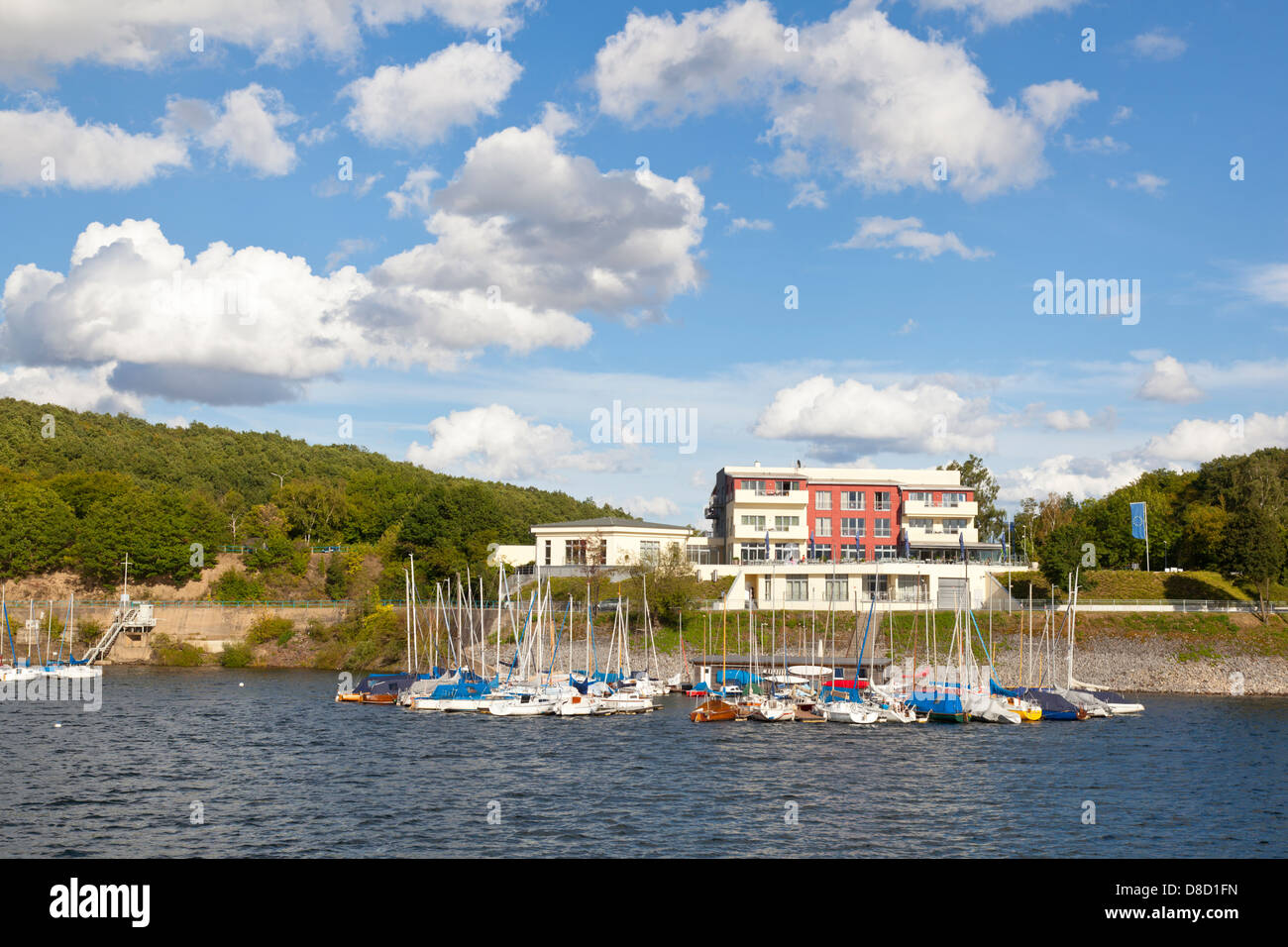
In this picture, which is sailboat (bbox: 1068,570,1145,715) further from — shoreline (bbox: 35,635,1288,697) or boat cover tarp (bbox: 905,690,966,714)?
boat cover tarp (bbox: 905,690,966,714)

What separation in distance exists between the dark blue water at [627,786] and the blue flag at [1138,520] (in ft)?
140

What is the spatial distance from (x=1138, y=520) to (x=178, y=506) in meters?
112

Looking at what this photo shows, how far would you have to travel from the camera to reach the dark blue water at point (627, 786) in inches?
1447

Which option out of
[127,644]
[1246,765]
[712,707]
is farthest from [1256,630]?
[127,644]

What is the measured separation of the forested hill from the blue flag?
69.2 meters

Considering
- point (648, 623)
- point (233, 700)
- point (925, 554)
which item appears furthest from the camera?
point (925, 554)

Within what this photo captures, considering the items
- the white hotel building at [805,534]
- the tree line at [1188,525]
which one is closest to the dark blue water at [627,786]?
the tree line at [1188,525]

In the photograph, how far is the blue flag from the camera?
11357 cm

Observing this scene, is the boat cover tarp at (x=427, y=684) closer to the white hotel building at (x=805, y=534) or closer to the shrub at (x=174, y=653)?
the white hotel building at (x=805, y=534)

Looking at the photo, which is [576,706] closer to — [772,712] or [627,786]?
[772,712]
